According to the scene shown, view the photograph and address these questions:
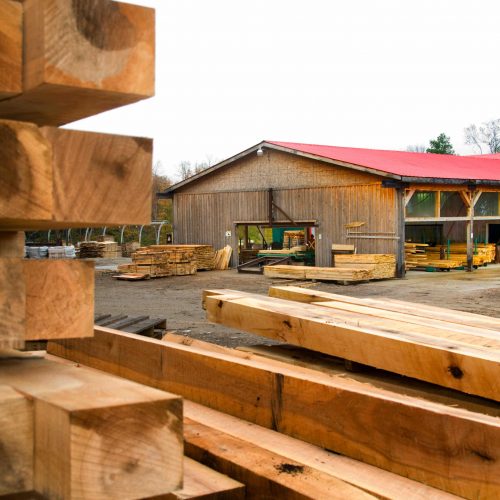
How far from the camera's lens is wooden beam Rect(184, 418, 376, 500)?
6.98 feet

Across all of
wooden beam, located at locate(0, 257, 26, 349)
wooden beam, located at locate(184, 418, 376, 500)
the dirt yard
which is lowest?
the dirt yard

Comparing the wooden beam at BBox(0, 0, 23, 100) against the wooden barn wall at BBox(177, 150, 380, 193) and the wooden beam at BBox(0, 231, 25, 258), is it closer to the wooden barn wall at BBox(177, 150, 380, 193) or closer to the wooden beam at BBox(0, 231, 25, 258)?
the wooden beam at BBox(0, 231, 25, 258)

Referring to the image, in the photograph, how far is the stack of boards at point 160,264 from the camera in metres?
25.5

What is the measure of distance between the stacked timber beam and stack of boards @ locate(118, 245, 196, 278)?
23.5m

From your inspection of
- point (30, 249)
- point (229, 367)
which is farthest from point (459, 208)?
point (229, 367)

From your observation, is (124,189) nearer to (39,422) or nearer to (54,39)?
(54,39)

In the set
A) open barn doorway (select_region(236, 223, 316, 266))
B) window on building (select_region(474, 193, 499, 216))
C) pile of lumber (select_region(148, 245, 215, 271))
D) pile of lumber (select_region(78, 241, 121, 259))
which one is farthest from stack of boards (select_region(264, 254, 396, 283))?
pile of lumber (select_region(78, 241, 121, 259))

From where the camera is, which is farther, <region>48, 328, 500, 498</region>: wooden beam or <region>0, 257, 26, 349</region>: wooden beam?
<region>48, 328, 500, 498</region>: wooden beam

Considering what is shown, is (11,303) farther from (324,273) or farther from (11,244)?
(324,273)

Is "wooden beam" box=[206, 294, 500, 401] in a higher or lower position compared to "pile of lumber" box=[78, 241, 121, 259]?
higher

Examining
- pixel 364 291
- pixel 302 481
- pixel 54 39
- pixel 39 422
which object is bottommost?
pixel 364 291

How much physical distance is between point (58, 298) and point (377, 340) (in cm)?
222

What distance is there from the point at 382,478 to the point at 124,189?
4.54 ft

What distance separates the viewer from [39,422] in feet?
4.95
